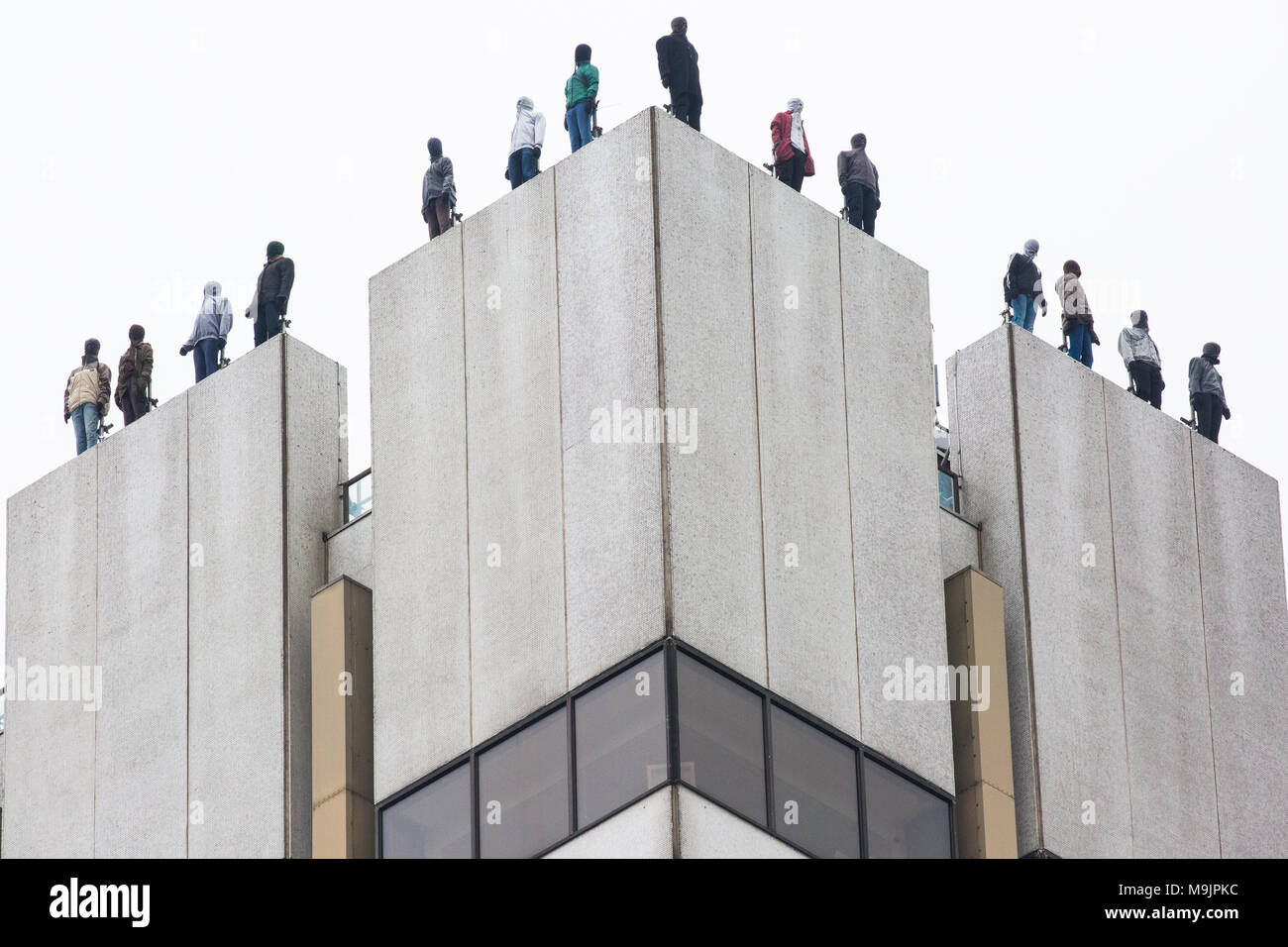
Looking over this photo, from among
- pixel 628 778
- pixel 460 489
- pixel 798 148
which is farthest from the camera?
pixel 798 148

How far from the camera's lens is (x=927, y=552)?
3772 cm

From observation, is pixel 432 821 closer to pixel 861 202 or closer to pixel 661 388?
pixel 661 388

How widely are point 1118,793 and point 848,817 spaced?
18.0 ft

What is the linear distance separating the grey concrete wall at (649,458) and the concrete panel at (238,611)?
73.2 inches

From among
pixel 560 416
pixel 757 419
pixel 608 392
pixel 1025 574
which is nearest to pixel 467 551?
pixel 560 416

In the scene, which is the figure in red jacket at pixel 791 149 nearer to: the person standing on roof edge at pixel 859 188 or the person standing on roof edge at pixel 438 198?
the person standing on roof edge at pixel 859 188

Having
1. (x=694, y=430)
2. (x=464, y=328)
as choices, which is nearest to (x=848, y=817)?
(x=694, y=430)

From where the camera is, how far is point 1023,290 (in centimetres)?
4247

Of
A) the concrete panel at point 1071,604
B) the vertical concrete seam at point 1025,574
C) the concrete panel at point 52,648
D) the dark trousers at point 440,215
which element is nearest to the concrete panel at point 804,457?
the vertical concrete seam at point 1025,574

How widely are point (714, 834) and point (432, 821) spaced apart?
14.5 ft

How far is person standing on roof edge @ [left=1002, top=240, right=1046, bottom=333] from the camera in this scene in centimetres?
4247

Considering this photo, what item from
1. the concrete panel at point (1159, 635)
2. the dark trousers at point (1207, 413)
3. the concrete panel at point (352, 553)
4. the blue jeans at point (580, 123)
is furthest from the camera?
the dark trousers at point (1207, 413)

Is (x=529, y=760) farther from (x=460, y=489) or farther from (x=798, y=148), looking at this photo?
(x=798, y=148)

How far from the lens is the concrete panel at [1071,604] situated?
3847 centimetres
